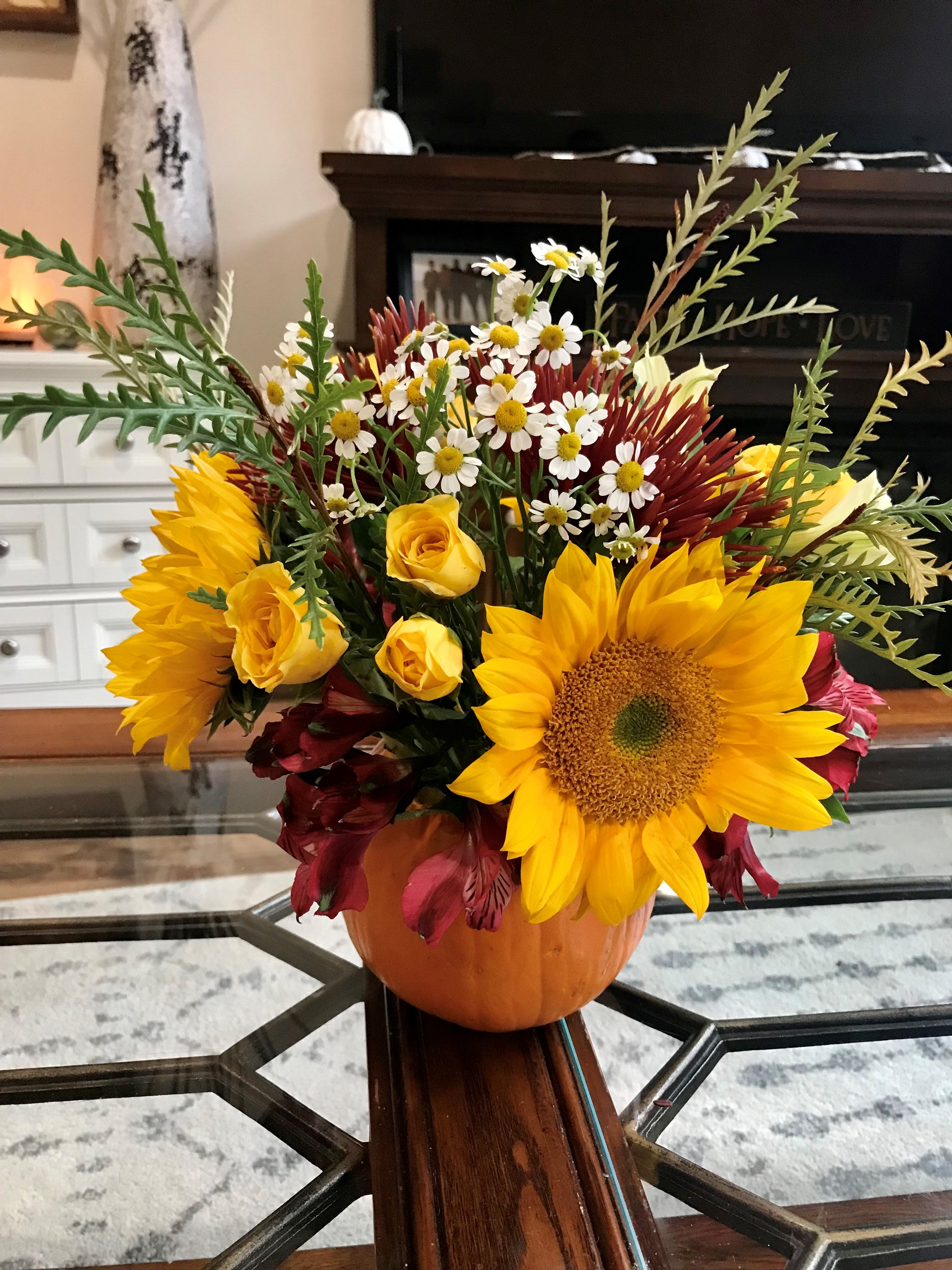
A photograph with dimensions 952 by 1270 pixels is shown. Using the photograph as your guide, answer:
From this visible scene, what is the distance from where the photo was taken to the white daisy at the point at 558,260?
0.38m

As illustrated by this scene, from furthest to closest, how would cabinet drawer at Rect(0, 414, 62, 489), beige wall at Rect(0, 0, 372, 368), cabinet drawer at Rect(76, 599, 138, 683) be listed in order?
beige wall at Rect(0, 0, 372, 368)
cabinet drawer at Rect(76, 599, 138, 683)
cabinet drawer at Rect(0, 414, 62, 489)

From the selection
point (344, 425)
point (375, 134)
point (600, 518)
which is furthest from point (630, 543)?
point (375, 134)

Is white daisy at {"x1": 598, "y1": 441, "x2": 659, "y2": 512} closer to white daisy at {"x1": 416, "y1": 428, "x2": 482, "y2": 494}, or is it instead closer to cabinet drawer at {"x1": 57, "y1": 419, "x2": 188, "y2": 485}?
white daisy at {"x1": 416, "y1": 428, "x2": 482, "y2": 494}

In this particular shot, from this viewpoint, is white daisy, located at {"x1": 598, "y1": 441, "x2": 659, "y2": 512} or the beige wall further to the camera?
the beige wall

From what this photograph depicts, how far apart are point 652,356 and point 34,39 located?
7.20ft

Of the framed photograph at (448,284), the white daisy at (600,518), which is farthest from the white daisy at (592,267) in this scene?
the framed photograph at (448,284)

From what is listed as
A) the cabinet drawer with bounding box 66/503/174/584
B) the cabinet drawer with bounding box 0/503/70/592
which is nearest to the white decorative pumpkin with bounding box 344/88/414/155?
the cabinet drawer with bounding box 66/503/174/584

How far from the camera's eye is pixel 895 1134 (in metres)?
0.44

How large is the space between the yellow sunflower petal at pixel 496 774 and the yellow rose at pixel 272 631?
0.07 m

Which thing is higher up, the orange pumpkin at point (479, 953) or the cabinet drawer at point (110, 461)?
the cabinet drawer at point (110, 461)

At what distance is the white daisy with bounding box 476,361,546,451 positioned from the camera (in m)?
0.33

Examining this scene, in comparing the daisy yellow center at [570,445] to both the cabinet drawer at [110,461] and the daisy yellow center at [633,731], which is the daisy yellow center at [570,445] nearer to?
the daisy yellow center at [633,731]

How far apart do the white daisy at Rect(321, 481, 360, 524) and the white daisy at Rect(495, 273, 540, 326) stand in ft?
0.33

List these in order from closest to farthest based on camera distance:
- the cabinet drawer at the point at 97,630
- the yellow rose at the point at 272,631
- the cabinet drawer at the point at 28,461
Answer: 1. the yellow rose at the point at 272,631
2. the cabinet drawer at the point at 28,461
3. the cabinet drawer at the point at 97,630
